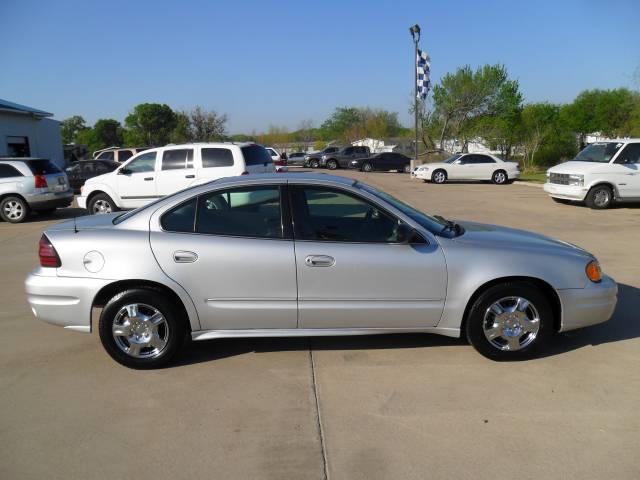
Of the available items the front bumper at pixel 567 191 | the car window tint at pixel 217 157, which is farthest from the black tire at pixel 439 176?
the car window tint at pixel 217 157

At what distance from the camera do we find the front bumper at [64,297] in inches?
159

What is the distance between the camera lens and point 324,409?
11.5 ft

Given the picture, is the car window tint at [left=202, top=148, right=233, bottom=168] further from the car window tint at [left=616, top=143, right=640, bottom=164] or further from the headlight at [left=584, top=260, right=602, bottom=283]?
the car window tint at [left=616, top=143, right=640, bottom=164]

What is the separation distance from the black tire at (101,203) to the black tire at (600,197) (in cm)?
1216

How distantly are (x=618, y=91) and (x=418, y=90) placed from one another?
29.2 m

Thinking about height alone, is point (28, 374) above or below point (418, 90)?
below

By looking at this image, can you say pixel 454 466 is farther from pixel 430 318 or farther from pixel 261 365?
pixel 261 365

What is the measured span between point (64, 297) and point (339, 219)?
7.47 ft

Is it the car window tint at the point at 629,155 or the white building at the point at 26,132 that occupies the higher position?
the white building at the point at 26,132

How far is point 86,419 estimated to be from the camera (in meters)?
3.42

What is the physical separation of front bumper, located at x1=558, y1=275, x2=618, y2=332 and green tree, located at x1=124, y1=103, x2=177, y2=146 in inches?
2531

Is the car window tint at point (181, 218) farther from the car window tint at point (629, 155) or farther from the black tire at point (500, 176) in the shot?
the black tire at point (500, 176)

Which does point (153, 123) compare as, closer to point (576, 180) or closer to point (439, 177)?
point (439, 177)

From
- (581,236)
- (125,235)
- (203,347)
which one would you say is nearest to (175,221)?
(125,235)
